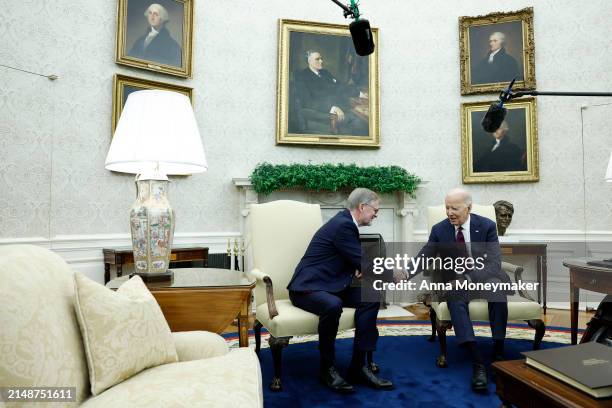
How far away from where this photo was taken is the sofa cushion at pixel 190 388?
117 cm

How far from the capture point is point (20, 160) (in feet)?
12.9

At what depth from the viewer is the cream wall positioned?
4031 mm

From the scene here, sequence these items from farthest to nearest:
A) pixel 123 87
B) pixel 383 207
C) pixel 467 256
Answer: pixel 383 207 < pixel 123 87 < pixel 467 256

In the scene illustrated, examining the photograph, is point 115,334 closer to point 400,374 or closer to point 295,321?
point 295,321

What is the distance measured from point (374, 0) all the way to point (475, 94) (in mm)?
1912

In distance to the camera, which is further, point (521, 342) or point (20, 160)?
point (20, 160)

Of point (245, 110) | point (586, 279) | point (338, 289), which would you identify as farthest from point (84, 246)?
point (586, 279)

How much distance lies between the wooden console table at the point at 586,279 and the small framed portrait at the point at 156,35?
14.4ft

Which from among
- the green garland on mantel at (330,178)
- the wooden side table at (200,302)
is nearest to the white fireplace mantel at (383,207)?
the green garland on mantel at (330,178)

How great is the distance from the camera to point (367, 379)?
2.66 meters

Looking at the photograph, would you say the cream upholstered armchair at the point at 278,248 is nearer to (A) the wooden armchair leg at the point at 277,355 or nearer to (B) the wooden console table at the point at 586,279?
(A) the wooden armchair leg at the point at 277,355

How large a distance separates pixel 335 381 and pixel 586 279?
1.83 metres

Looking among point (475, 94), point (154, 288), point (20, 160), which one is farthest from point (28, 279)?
point (475, 94)

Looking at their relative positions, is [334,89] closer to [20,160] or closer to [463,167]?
[463,167]
